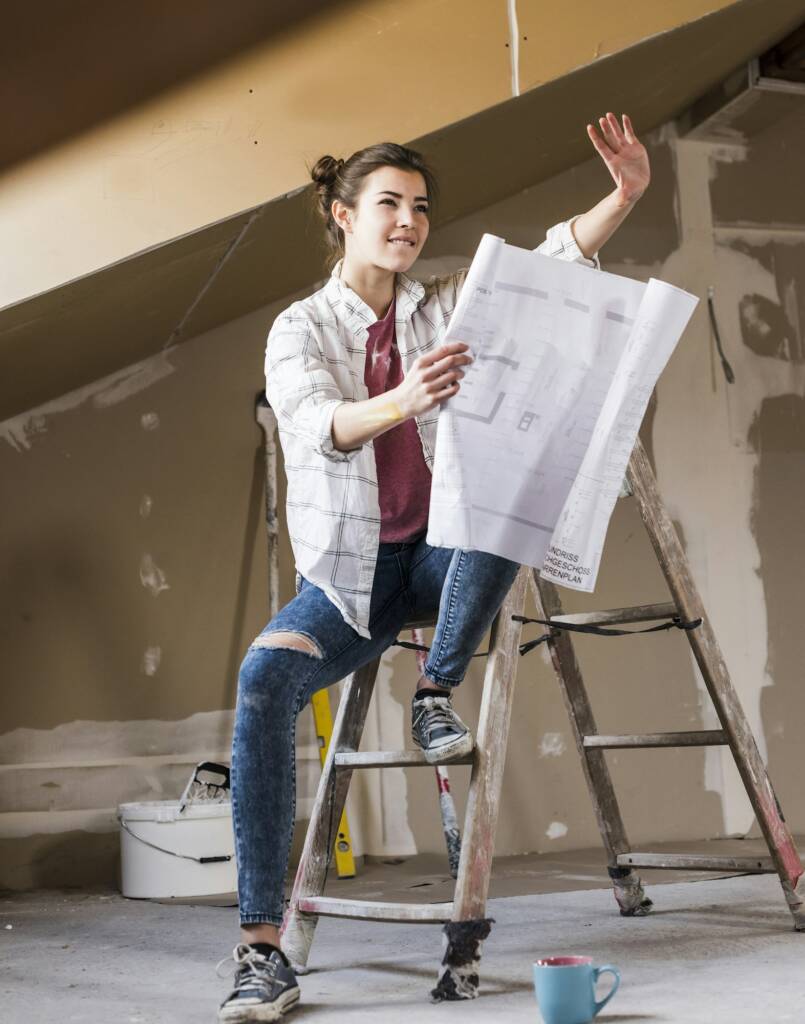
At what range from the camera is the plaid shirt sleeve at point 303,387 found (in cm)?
169

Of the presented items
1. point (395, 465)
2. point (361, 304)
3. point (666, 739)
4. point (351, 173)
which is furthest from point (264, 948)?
point (351, 173)


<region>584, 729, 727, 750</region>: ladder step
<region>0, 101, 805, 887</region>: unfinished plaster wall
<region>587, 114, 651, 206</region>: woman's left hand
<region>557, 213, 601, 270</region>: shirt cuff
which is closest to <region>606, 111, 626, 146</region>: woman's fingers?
<region>587, 114, 651, 206</region>: woman's left hand

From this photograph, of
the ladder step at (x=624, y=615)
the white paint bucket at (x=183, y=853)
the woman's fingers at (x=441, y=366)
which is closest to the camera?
the woman's fingers at (x=441, y=366)

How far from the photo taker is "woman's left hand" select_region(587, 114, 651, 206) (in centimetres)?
180

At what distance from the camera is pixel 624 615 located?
7.25ft

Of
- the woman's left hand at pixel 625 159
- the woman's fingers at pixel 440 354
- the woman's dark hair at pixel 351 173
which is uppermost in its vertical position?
the woman's dark hair at pixel 351 173

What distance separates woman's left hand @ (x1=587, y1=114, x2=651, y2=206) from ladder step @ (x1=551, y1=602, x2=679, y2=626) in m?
0.75

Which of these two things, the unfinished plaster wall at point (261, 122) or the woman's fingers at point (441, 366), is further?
the unfinished plaster wall at point (261, 122)

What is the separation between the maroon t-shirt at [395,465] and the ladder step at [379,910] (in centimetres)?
58

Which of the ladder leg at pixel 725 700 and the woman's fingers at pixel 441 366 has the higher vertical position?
the woman's fingers at pixel 441 366

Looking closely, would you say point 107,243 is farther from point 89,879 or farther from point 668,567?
point 89,879

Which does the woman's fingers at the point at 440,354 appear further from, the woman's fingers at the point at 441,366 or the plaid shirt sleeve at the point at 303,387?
the plaid shirt sleeve at the point at 303,387

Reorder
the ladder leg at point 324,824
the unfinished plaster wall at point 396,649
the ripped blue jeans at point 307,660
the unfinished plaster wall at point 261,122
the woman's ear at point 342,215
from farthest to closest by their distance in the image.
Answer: the unfinished plaster wall at point 396,649, the unfinished plaster wall at point 261,122, the woman's ear at point 342,215, the ladder leg at point 324,824, the ripped blue jeans at point 307,660

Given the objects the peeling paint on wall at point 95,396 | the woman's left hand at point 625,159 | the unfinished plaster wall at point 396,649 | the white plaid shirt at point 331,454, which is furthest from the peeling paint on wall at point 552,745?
the woman's left hand at point 625,159
